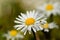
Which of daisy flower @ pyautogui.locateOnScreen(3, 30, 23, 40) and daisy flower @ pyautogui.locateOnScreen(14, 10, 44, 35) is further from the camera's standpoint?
daisy flower @ pyautogui.locateOnScreen(3, 30, 23, 40)

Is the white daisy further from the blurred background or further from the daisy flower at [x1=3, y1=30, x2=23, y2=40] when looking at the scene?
the daisy flower at [x1=3, y1=30, x2=23, y2=40]

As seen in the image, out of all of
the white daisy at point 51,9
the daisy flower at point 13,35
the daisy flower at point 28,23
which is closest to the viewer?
the daisy flower at point 28,23

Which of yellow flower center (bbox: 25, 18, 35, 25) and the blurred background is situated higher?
the blurred background

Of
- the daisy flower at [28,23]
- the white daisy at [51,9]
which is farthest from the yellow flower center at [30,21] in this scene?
the white daisy at [51,9]

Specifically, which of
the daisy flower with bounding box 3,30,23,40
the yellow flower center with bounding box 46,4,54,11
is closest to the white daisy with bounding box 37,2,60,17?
the yellow flower center with bounding box 46,4,54,11

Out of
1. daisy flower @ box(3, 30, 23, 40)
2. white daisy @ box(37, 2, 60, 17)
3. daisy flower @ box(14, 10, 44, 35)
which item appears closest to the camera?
daisy flower @ box(14, 10, 44, 35)

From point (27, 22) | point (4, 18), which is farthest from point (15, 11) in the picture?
point (27, 22)

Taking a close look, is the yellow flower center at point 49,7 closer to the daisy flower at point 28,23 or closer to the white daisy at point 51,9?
the white daisy at point 51,9

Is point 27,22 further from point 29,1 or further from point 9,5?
point 29,1

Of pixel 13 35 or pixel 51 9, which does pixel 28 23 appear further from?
pixel 51 9

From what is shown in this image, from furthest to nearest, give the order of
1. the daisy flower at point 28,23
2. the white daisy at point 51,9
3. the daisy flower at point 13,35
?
the white daisy at point 51,9 → the daisy flower at point 13,35 → the daisy flower at point 28,23

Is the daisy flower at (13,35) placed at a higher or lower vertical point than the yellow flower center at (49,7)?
lower
